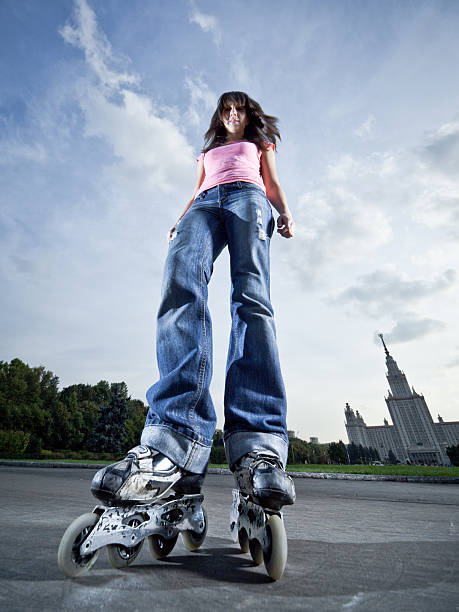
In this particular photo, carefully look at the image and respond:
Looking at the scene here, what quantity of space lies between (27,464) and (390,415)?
13476 cm

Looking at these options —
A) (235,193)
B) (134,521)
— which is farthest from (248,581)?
(235,193)

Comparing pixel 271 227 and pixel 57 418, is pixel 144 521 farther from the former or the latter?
pixel 57 418

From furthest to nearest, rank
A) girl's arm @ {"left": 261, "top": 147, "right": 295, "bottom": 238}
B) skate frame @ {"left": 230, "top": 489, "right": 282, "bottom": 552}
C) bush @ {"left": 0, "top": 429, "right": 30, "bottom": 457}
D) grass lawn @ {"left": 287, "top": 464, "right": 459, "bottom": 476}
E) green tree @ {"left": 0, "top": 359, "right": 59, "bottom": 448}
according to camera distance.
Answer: green tree @ {"left": 0, "top": 359, "right": 59, "bottom": 448} → bush @ {"left": 0, "top": 429, "right": 30, "bottom": 457} → grass lawn @ {"left": 287, "top": 464, "right": 459, "bottom": 476} → girl's arm @ {"left": 261, "top": 147, "right": 295, "bottom": 238} → skate frame @ {"left": 230, "top": 489, "right": 282, "bottom": 552}

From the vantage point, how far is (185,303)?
1274mm

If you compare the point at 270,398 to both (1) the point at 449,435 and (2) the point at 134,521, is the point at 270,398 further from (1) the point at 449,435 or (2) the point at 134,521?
(1) the point at 449,435

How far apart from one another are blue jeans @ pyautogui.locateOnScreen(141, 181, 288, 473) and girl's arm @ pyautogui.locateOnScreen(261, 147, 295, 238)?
23cm

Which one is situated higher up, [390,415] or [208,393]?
[390,415]

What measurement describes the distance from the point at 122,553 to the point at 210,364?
0.62m

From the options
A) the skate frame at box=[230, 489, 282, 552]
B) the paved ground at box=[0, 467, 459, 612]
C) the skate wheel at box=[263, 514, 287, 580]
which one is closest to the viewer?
the paved ground at box=[0, 467, 459, 612]

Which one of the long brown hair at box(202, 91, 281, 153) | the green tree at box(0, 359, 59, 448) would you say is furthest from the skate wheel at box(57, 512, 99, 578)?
the green tree at box(0, 359, 59, 448)

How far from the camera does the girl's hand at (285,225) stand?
69.6 inches

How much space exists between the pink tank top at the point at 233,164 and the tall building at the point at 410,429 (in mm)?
129589

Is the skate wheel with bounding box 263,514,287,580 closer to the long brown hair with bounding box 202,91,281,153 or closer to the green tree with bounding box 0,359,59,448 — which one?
the long brown hair with bounding box 202,91,281,153

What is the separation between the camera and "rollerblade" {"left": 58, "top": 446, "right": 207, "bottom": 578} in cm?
68
